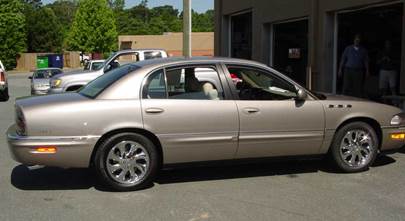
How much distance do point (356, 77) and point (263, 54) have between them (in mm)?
5925

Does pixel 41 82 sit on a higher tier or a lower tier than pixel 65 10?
lower

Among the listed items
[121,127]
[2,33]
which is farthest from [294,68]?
[2,33]

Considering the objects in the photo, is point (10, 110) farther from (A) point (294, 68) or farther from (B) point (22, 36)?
(B) point (22, 36)

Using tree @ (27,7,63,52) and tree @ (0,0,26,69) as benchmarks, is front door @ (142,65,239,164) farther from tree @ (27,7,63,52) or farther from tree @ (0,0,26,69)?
tree @ (27,7,63,52)

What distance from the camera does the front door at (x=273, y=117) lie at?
7.04 meters

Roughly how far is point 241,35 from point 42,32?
2171 inches

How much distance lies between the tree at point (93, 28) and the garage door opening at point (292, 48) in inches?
1862

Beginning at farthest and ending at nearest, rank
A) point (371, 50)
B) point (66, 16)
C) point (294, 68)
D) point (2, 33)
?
point (66, 16) → point (2, 33) → point (294, 68) → point (371, 50)

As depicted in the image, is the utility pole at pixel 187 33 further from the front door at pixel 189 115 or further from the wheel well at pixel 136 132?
the wheel well at pixel 136 132

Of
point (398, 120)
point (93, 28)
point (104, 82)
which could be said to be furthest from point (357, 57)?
point (93, 28)

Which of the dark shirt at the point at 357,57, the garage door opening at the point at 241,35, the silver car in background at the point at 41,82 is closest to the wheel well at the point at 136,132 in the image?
the dark shirt at the point at 357,57

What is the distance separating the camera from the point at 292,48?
665 inches

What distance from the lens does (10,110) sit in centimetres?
1708

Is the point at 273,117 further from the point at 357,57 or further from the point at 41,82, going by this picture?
the point at 41,82
